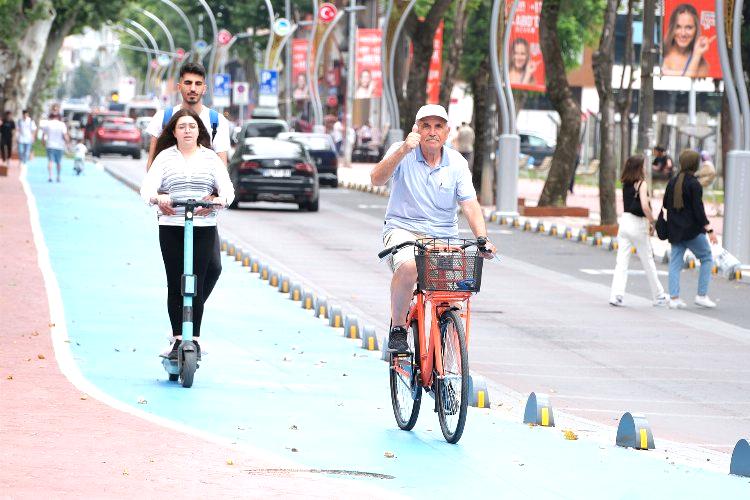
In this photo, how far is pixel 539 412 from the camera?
9.92 meters

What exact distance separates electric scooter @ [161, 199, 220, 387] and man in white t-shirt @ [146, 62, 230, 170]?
47 centimetres

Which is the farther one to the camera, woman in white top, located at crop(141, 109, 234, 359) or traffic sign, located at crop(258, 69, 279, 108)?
traffic sign, located at crop(258, 69, 279, 108)

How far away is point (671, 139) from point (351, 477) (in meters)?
62.3

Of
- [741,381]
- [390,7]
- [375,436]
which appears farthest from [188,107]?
[390,7]

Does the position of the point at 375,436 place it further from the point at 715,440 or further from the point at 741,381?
the point at 741,381

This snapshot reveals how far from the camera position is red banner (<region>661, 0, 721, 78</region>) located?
30.4m

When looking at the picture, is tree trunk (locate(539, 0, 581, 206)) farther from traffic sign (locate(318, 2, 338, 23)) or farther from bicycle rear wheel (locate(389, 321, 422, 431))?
traffic sign (locate(318, 2, 338, 23))

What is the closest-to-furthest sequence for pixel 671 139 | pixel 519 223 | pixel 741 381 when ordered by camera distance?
pixel 741 381
pixel 519 223
pixel 671 139

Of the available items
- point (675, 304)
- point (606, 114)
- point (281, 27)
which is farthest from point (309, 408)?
point (281, 27)

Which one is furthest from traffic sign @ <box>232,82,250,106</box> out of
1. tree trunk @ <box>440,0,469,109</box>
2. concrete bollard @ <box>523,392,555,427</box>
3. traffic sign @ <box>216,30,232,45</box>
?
concrete bollard @ <box>523,392,555,427</box>

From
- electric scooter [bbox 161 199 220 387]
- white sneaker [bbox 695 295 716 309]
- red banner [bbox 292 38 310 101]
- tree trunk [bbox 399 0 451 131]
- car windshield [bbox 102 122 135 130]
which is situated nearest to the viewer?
electric scooter [bbox 161 199 220 387]

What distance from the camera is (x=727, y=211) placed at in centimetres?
2381

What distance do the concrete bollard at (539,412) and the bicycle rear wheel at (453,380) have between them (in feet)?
3.49

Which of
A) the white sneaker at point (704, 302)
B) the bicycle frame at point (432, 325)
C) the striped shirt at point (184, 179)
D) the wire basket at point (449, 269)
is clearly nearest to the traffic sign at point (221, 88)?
the white sneaker at point (704, 302)
